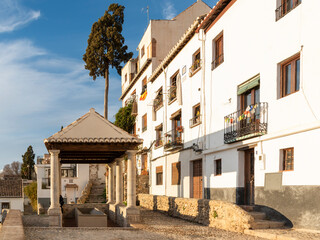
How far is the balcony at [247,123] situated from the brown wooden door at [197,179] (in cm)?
513

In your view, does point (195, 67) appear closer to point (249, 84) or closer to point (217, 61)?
point (217, 61)

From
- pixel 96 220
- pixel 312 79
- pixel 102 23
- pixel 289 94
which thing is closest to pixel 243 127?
pixel 289 94

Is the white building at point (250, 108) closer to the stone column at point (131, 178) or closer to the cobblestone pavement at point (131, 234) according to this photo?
the cobblestone pavement at point (131, 234)

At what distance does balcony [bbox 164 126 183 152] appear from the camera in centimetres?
2616

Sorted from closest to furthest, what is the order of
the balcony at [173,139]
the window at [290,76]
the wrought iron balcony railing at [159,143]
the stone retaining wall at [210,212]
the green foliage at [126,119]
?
the stone retaining wall at [210,212]
the window at [290,76]
the balcony at [173,139]
the wrought iron balcony railing at [159,143]
the green foliage at [126,119]

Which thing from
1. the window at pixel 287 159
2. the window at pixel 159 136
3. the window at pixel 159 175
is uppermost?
the window at pixel 159 136

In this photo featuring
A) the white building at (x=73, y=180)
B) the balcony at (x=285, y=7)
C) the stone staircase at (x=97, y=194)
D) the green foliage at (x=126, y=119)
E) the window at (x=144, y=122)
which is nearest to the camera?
the balcony at (x=285, y=7)

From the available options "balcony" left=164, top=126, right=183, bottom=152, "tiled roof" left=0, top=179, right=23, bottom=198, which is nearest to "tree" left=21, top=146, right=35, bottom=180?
"tiled roof" left=0, top=179, right=23, bottom=198

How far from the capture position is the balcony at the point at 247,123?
15.5m

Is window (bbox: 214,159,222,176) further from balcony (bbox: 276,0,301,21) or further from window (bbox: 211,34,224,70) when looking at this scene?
balcony (bbox: 276,0,301,21)

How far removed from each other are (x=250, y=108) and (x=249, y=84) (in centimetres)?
121

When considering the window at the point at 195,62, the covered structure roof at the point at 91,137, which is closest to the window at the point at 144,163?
the window at the point at 195,62

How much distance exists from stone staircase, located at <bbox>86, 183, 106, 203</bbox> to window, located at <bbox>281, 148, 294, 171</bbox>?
28.7 metres

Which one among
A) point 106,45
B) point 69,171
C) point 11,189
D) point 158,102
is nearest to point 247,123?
point 158,102
